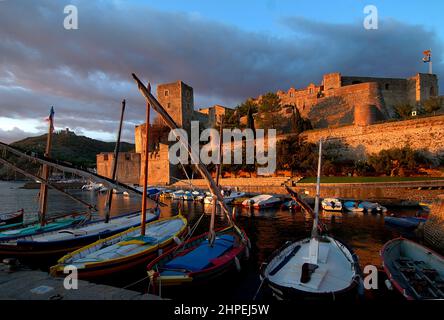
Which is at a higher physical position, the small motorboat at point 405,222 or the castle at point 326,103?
the castle at point 326,103

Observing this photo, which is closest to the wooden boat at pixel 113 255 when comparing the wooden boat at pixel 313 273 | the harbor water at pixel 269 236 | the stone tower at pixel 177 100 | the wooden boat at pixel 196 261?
the harbor water at pixel 269 236

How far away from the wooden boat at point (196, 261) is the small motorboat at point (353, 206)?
17289mm

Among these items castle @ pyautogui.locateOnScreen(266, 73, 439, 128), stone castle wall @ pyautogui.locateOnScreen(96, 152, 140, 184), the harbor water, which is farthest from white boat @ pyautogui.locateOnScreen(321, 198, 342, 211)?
stone castle wall @ pyautogui.locateOnScreen(96, 152, 140, 184)

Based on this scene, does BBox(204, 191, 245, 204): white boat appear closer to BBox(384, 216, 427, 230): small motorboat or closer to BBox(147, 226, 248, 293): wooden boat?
BBox(384, 216, 427, 230): small motorboat

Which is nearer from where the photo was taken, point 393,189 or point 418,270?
point 418,270

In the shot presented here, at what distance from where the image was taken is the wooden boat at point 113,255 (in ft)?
28.6

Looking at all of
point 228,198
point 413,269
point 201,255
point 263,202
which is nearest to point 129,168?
point 228,198

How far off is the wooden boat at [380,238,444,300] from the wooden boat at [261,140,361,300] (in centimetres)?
111

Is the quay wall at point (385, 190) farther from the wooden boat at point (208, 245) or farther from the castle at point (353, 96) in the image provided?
the castle at point (353, 96)

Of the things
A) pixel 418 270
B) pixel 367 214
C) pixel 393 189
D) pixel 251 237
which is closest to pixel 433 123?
pixel 393 189

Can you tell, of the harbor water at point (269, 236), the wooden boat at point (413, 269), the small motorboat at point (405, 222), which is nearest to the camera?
the wooden boat at point (413, 269)
